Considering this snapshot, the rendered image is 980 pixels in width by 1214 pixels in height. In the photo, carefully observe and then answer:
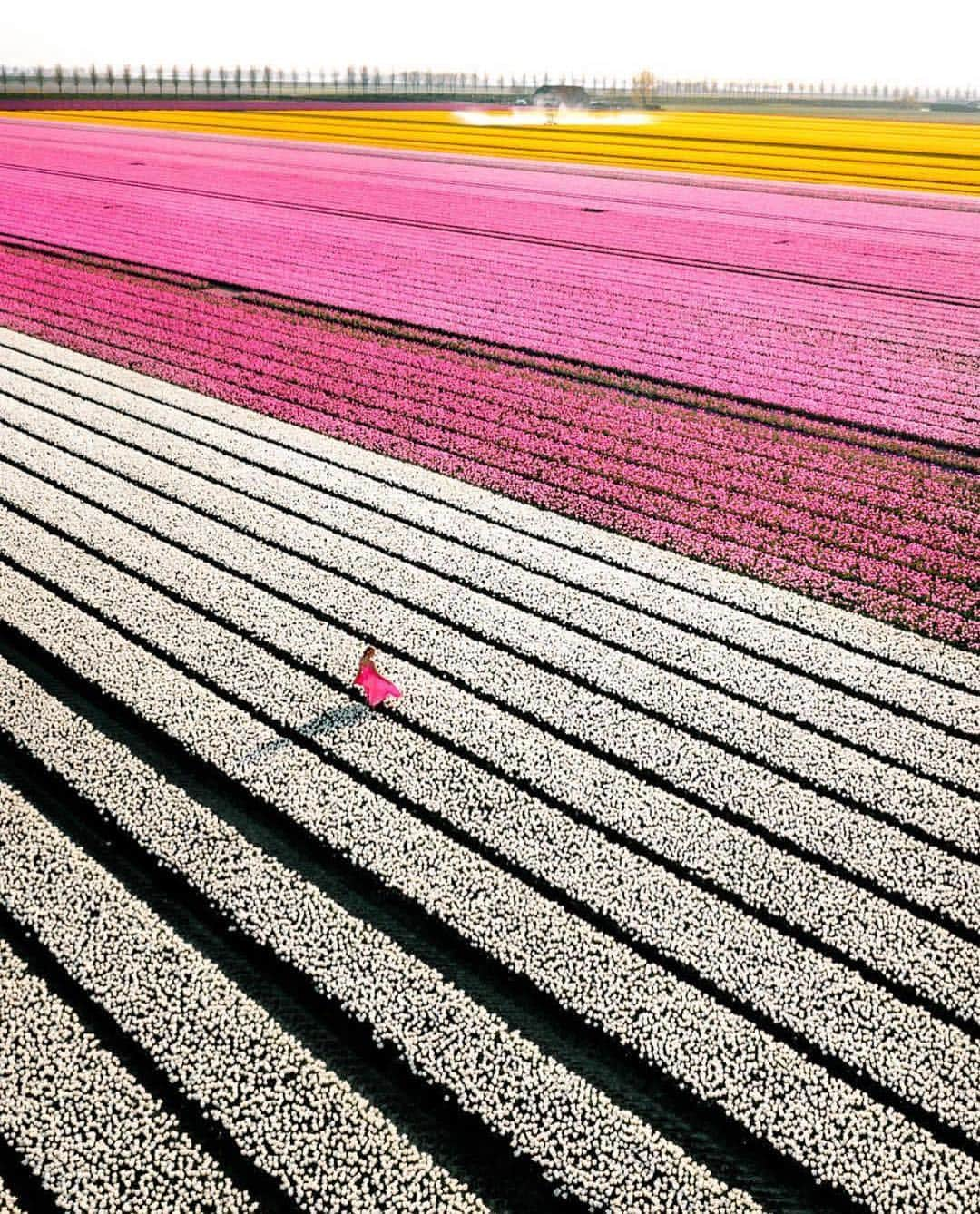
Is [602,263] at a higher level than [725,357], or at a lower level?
higher

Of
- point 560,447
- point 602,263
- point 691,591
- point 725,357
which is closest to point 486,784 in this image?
point 691,591

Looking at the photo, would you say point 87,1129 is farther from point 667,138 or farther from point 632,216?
point 667,138

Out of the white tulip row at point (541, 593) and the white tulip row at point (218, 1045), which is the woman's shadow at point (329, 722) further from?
the white tulip row at point (541, 593)

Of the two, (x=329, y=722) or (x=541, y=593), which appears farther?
(x=541, y=593)

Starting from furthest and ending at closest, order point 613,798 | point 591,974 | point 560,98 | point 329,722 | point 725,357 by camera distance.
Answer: point 560,98 < point 725,357 < point 329,722 < point 613,798 < point 591,974

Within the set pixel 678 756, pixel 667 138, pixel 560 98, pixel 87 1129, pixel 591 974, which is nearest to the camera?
pixel 87 1129

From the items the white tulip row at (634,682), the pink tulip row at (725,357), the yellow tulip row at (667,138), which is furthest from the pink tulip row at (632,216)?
the white tulip row at (634,682)

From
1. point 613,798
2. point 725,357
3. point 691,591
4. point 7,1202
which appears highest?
point 725,357
